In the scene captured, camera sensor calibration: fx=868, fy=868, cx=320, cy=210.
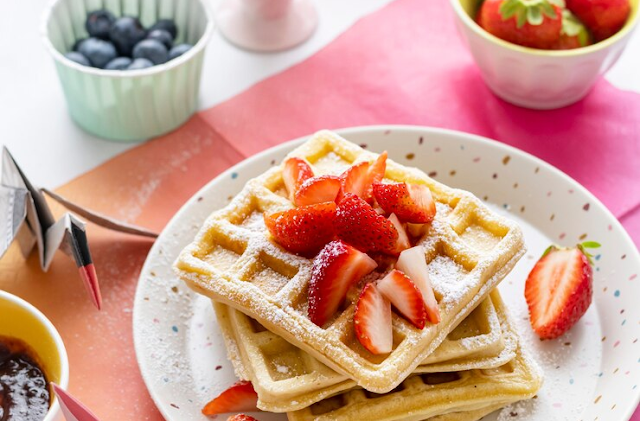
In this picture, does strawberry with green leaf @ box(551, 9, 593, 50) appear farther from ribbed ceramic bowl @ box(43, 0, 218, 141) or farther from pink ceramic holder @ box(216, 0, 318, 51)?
ribbed ceramic bowl @ box(43, 0, 218, 141)

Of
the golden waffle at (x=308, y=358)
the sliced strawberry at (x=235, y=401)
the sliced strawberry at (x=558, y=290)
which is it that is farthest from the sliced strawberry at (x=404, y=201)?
the sliced strawberry at (x=235, y=401)

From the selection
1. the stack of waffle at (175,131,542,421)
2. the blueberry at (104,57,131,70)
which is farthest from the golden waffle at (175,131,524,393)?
the blueberry at (104,57,131,70)

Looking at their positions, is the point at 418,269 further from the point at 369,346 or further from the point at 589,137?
the point at 589,137

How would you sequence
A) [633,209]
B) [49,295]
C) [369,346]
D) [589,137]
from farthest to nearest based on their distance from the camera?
[589,137] < [633,209] < [49,295] < [369,346]

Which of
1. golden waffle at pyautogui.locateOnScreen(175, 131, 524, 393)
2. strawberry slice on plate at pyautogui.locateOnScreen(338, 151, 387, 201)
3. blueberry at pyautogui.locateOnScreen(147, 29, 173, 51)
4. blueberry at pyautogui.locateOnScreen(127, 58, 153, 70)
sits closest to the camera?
golden waffle at pyautogui.locateOnScreen(175, 131, 524, 393)

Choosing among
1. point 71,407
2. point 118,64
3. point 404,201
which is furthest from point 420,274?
point 118,64

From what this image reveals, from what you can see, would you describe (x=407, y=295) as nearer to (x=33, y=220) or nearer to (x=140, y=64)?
(x=33, y=220)

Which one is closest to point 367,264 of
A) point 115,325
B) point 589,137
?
point 115,325
